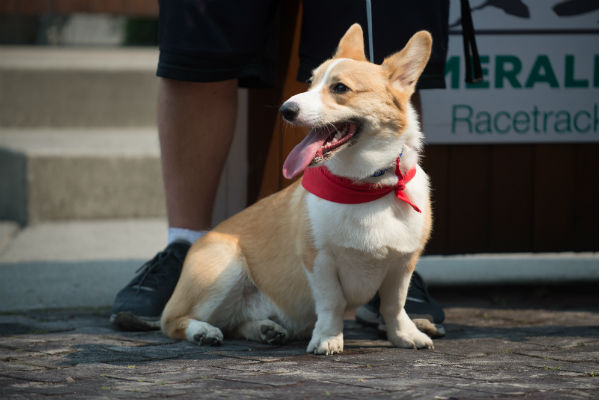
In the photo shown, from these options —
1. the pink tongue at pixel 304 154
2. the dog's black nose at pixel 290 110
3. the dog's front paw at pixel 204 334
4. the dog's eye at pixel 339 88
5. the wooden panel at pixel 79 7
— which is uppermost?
the wooden panel at pixel 79 7

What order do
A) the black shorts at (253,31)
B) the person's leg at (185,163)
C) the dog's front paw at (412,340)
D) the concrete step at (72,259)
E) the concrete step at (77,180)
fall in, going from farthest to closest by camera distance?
1. the concrete step at (77,180)
2. the concrete step at (72,259)
3. the person's leg at (185,163)
4. the black shorts at (253,31)
5. the dog's front paw at (412,340)

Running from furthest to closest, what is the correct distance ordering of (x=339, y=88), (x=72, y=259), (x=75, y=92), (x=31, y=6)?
(x=31, y=6) < (x=75, y=92) < (x=72, y=259) < (x=339, y=88)

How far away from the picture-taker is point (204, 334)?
268 centimetres

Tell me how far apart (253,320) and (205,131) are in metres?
0.68

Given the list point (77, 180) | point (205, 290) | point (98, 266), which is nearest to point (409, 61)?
point (205, 290)

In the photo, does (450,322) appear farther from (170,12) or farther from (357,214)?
(170,12)

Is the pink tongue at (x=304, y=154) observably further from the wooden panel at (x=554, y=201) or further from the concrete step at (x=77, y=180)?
the concrete step at (x=77, y=180)

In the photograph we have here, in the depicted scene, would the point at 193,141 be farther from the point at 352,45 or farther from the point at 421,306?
the point at 421,306

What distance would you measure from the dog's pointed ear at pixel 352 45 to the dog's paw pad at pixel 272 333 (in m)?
0.82

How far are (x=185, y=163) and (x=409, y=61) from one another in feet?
2.99

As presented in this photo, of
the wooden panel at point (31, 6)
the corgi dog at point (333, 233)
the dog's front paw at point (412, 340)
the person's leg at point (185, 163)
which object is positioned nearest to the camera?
the corgi dog at point (333, 233)

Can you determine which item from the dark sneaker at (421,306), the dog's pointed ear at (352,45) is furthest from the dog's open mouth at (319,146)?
the dark sneaker at (421,306)

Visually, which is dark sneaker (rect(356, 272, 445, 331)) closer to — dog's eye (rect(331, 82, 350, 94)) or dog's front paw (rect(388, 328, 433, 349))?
dog's front paw (rect(388, 328, 433, 349))

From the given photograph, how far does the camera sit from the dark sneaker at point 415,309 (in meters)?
2.94
